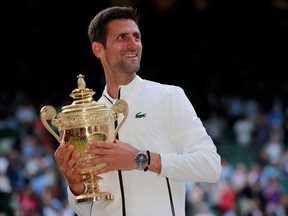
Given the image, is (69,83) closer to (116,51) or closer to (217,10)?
(217,10)

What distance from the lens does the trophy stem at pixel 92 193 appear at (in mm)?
4887

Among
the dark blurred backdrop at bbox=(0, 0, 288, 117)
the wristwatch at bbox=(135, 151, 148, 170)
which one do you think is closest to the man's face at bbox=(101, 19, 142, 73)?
the wristwatch at bbox=(135, 151, 148, 170)

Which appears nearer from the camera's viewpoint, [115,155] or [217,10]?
[115,155]

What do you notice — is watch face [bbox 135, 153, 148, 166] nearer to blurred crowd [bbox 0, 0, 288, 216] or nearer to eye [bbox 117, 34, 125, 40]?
eye [bbox 117, 34, 125, 40]

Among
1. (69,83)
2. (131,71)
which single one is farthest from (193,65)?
(131,71)

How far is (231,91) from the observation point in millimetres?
24734

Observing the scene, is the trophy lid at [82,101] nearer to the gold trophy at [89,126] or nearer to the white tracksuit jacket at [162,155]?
the gold trophy at [89,126]

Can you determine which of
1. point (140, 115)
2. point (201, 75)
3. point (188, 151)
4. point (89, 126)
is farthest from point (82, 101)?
point (201, 75)

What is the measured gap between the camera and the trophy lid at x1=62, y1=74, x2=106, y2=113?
16.2 ft

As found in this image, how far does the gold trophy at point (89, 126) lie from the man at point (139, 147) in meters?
0.06

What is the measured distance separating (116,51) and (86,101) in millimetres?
299

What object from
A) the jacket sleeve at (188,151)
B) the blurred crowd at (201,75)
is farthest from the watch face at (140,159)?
the blurred crowd at (201,75)

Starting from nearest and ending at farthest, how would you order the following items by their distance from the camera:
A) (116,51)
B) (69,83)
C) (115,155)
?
(115,155) → (116,51) → (69,83)

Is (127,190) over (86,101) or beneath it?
beneath
